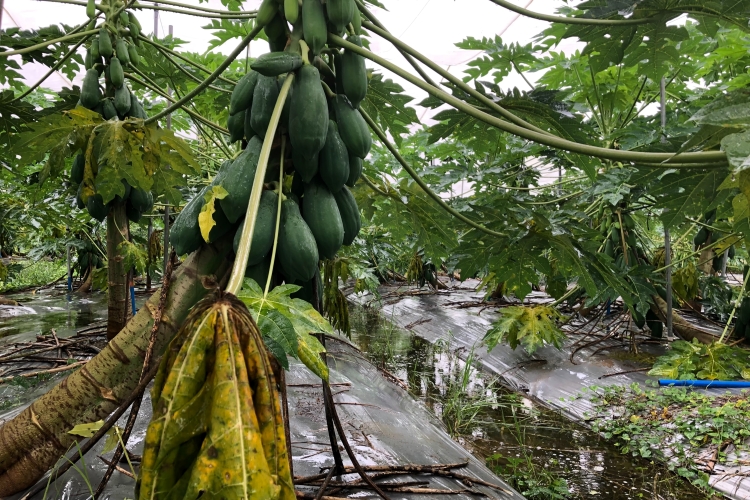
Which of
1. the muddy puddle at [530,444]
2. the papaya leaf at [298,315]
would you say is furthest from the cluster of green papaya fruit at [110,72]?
the muddy puddle at [530,444]

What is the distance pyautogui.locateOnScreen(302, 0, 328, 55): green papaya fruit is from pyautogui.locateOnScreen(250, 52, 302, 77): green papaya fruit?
64mm

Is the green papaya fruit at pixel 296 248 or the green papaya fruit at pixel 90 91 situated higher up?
the green papaya fruit at pixel 90 91

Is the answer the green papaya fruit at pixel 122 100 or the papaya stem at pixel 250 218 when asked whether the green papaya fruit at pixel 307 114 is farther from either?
the green papaya fruit at pixel 122 100

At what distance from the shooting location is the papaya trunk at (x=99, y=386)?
104cm

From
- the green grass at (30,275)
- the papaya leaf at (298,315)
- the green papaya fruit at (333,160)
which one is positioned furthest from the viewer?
the green grass at (30,275)

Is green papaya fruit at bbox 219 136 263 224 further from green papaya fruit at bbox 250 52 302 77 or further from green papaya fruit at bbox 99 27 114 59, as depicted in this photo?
green papaya fruit at bbox 99 27 114 59

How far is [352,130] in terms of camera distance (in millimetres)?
1213

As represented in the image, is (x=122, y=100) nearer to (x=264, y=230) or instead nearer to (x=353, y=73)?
(x=353, y=73)

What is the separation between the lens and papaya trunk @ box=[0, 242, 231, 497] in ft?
3.41

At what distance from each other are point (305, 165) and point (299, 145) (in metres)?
0.07

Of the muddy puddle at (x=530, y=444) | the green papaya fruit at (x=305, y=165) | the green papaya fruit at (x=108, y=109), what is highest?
the green papaya fruit at (x=108, y=109)

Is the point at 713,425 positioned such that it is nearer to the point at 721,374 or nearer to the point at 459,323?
the point at 721,374

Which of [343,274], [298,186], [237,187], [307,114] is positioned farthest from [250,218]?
[343,274]

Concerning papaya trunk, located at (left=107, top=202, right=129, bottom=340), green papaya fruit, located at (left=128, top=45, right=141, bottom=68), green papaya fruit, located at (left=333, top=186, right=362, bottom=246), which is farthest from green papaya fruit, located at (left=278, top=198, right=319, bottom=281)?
green papaya fruit, located at (left=128, top=45, right=141, bottom=68)
